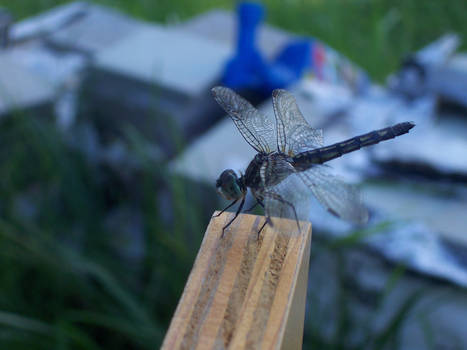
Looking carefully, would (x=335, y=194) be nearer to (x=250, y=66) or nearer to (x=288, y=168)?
(x=288, y=168)

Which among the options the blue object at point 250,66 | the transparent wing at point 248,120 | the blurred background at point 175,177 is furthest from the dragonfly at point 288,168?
the blue object at point 250,66

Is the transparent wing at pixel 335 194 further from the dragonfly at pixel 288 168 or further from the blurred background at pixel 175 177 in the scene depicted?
the blurred background at pixel 175 177

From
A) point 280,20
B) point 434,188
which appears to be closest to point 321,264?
point 434,188

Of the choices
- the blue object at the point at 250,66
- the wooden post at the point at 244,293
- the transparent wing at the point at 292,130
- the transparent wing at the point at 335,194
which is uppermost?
the blue object at the point at 250,66

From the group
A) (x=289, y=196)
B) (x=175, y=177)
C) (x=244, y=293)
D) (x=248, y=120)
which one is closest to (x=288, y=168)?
(x=289, y=196)

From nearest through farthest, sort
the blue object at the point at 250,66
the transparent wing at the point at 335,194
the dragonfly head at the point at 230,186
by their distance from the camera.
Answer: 1. the transparent wing at the point at 335,194
2. the dragonfly head at the point at 230,186
3. the blue object at the point at 250,66

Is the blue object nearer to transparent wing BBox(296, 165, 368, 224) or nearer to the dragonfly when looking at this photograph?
the dragonfly

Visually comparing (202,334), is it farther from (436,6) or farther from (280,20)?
(436,6)
